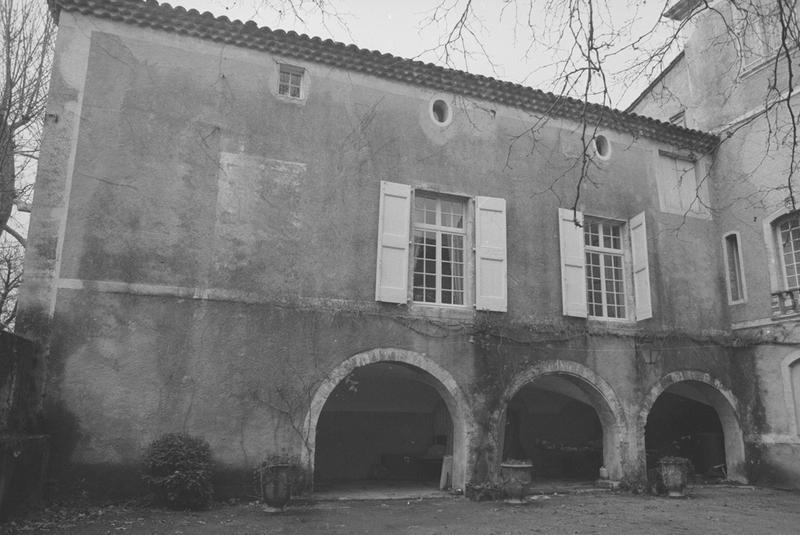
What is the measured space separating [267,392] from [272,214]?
8.25 feet

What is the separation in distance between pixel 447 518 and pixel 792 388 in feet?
22.8

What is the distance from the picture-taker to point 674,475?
31.9 feet

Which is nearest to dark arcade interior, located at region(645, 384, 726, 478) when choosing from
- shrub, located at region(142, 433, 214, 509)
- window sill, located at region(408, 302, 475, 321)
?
window sill, located at region(408, 302, 475, 321)

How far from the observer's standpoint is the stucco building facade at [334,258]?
26.3 feet

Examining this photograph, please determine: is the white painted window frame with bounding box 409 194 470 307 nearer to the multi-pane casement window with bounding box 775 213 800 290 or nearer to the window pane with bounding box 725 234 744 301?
the window pane with bounding box 725 234 744 301

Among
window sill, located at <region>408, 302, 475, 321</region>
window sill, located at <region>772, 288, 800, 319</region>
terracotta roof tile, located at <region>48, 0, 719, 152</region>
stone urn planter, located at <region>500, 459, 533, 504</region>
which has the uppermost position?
terracotta roof tile, located at <region>48, 0, 719, 152</region>

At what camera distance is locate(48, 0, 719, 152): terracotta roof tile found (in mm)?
8648

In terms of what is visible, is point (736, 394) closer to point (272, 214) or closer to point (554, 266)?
point (554, 266)

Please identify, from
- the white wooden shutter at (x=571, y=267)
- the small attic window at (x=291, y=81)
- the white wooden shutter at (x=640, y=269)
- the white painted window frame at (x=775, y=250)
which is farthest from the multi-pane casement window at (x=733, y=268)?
the small attic window at (x=291, y=81)

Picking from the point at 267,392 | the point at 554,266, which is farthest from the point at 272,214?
the point at 554,266

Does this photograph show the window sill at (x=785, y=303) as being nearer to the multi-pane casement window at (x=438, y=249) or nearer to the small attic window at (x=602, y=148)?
the small attic window at (x=602, y=148)

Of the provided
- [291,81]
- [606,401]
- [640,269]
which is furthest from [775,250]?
[291,81]

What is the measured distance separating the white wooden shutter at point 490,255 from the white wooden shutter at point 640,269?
8.69 feet

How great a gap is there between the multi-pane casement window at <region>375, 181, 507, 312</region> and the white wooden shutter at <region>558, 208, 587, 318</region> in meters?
1.14
